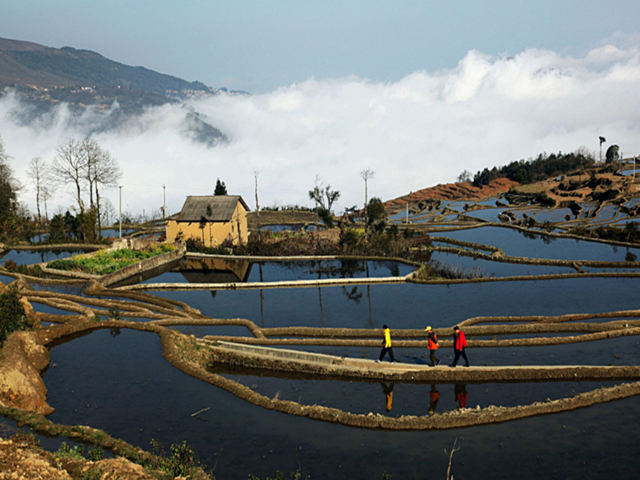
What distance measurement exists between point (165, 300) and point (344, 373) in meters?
17.1

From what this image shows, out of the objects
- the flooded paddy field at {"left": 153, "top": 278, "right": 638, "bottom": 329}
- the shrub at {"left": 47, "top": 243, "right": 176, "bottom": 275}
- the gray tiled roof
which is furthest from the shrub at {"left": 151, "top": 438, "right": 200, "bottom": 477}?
the gray tiled roof

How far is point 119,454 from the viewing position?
12.6 meters

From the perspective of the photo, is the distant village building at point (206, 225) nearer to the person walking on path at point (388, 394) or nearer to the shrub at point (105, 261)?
the shrub at point (105, 261)

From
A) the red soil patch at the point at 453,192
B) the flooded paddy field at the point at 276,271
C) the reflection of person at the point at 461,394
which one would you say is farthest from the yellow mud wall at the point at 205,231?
the red soil patch at the point at 453,192

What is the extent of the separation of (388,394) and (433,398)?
1.63 meters

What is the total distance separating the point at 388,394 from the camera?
55.7 feet

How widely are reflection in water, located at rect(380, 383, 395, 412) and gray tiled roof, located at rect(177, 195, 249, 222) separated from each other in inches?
1504

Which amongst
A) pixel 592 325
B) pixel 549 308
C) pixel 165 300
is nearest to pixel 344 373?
pixel 592 325

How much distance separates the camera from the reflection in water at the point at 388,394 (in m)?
16.0

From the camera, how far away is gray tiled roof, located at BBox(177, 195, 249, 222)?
5319 cm

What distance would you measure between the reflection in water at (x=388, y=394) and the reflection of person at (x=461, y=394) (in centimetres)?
233

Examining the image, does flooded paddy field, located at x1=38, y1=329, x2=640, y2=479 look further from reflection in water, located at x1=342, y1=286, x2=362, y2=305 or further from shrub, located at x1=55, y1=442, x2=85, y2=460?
reflection in water, located at x1=342, y1=286, x2=362, y2=305

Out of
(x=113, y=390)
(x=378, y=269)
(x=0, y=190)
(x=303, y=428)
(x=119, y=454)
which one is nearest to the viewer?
(x=119, y=454)

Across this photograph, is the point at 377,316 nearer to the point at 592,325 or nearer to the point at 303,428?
the point at 592,325
